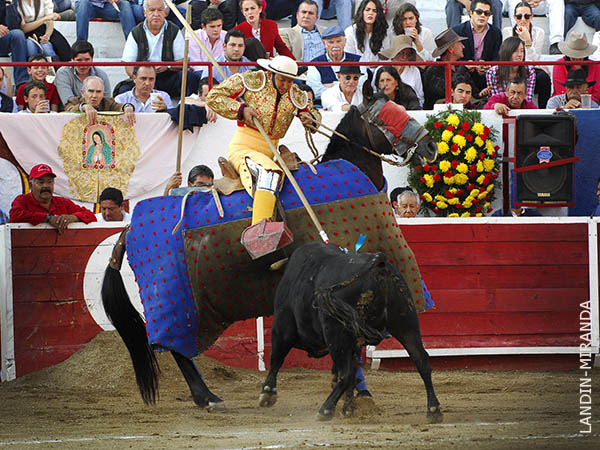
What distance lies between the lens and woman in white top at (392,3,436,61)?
10.5m

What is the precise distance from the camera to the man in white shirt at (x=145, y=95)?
375 inches

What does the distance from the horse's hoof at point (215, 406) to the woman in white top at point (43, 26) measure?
572 cm

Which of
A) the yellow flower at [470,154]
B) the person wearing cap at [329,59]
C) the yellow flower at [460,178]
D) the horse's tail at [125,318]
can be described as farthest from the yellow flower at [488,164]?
the horse's tail at [125,318]

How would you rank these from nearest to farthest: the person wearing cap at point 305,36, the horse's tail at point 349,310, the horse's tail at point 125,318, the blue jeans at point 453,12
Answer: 1. the horse's tail at point 349,310
2. the horse's tail at point 125,318
3. the person wearing cap at point 305,36
4. the blue jeans at point 453,12

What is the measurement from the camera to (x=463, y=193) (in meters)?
9.57

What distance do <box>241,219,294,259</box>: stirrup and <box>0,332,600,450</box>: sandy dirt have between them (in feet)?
3.07

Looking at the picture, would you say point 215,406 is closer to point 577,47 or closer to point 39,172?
point 39,172

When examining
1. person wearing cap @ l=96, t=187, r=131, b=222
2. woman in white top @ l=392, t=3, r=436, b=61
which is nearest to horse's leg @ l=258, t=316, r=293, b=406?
person wearing cap @ l=96, t=187, r=131, b=222

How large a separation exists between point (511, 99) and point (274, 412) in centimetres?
496

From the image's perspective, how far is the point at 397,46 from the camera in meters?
10.2

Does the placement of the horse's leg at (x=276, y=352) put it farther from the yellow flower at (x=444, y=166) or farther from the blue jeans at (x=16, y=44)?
the blue jeans at (x=16, y=44)

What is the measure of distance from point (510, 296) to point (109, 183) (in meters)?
3.73

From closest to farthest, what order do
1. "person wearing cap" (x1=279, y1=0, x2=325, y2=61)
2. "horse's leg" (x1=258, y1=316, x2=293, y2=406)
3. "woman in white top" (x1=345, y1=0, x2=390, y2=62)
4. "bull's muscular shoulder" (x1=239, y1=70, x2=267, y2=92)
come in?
"horse's leg" (x1=258, y1=316, x2=293, y2=406)
"bull's muscular shoulder" (x1=239, y1=70, x2=267, y2=92)
"woman in white top" (x1=345, y1=0, x2=390, y2=62)
"person wearing cap" (x1=279, y1=0, x2=325, y2=61)

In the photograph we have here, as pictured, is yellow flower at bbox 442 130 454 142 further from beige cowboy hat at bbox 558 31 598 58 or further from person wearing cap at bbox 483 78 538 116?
beige cowboy hat at bbox 558 31 598 58
